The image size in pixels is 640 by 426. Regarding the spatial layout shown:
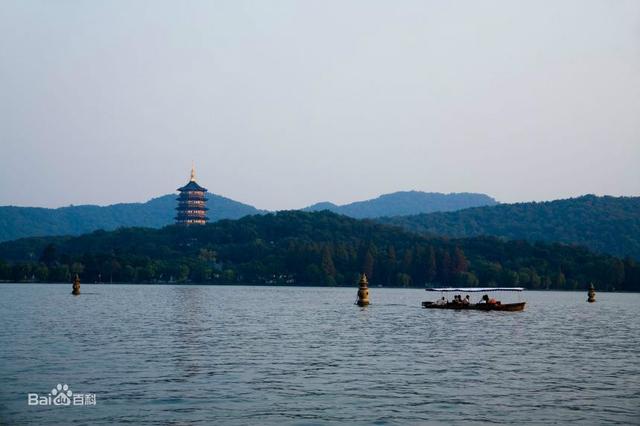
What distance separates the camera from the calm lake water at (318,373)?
36.1 m

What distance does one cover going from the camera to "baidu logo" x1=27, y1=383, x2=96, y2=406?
36.7 meters

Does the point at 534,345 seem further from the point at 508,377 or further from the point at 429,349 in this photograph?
the point at 508,377

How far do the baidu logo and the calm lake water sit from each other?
18.0 inches

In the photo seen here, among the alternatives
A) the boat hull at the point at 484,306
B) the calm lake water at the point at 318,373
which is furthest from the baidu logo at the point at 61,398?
the boat hull at the point at 484,306

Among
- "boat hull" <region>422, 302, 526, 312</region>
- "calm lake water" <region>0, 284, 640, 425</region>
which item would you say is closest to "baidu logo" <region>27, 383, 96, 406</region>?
"calm lake water" <region>0, 284, 640, 425</region>

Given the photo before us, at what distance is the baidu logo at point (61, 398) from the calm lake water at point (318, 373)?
46cm

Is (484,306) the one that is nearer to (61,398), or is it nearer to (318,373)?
(318,373)

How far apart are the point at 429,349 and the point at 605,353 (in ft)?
41.8

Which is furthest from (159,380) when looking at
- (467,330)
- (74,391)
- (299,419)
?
(467,330)

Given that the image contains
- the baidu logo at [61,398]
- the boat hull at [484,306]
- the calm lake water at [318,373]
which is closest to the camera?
the calm lake water at [318,373]

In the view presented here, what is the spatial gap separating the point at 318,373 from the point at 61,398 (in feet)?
50.0

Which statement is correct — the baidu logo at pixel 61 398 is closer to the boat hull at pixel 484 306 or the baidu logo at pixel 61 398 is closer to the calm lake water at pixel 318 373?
the calm lake water at pixel 318 373

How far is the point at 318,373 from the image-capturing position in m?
48.2

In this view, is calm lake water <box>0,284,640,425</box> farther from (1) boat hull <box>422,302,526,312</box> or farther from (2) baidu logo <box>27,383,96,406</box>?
(1) boat hull <box>422,302,526,312</box>
